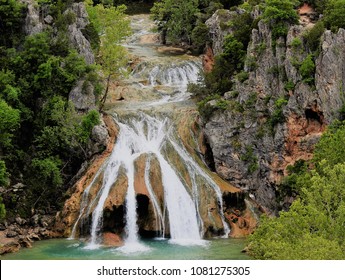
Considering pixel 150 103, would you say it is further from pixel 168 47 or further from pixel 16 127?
pixel 168 47

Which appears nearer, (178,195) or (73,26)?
(178,195)

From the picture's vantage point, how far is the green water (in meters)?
35.5

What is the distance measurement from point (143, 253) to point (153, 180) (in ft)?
29.6

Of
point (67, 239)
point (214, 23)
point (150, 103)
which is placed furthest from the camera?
point (214, 23)

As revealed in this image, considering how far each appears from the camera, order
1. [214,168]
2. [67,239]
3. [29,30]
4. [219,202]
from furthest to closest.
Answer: [29,30] < [214,168] < [219,202] < [67,239]

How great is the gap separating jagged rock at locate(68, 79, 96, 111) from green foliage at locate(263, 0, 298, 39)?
56.6 ft

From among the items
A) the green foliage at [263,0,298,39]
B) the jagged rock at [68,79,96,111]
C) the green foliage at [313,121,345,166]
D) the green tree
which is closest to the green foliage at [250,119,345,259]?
the green foliage at [313,121,345,166]

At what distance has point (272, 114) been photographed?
46.8 metres

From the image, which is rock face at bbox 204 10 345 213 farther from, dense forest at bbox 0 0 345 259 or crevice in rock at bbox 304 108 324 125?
dense forest at bbox 0 0 345 259

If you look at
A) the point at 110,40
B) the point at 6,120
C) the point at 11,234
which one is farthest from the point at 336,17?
the point at 11,234

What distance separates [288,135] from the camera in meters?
45.7

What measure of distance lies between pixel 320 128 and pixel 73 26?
26.2 metres

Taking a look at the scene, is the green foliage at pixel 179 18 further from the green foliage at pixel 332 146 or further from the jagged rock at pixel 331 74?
the green foliage at pixel 332 146

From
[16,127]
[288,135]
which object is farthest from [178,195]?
[16,127]
